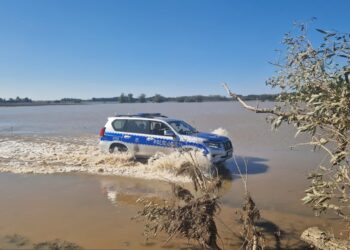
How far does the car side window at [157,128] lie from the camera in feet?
43.1

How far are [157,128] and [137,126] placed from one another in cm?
81

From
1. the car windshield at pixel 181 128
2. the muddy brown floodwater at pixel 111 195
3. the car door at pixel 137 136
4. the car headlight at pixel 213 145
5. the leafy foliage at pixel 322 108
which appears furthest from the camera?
the car door at pixel 137 136

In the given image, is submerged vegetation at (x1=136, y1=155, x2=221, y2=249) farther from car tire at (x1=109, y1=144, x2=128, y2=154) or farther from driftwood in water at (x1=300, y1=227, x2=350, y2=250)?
car tire at (x1=109, y1=144, x2=128, y2=154)

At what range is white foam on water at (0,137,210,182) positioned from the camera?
1199cm

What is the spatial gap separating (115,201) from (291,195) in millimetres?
4398

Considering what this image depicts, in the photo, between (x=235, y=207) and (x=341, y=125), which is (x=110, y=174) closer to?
(x=235, y=207)

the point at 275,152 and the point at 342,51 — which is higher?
the point at 342,51

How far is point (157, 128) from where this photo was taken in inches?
523

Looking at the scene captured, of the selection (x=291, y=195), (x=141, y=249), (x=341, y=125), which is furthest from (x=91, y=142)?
(x=341, y=125)

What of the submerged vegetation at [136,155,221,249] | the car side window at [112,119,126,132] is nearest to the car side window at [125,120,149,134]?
the car side window at [112,119,126,132]

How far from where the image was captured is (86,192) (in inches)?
389

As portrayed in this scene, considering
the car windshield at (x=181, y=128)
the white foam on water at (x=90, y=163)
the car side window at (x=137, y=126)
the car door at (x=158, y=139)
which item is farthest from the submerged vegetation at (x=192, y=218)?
the car side window at (x=137, y=126)

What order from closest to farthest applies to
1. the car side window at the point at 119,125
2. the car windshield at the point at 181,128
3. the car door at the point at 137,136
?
the car windshield at the point at 181,128 → the car door at the point at 137,136 → the car side window at the point at 119,125

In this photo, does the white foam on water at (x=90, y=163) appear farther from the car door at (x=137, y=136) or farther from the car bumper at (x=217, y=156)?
the car door at (x=137, y=136)
